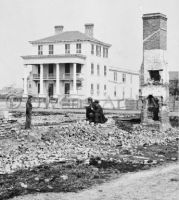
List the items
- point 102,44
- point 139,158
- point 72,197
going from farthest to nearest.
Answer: point 102,44, point 139,158, point 72,197

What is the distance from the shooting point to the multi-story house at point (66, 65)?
59.2 meters

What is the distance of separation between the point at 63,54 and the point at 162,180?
49710 mm

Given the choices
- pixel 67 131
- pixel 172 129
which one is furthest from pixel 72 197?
pixel 172 129

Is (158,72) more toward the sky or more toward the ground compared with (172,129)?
more toward the sky

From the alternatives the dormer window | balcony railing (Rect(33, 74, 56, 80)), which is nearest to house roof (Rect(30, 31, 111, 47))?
balcony railing (Rect(33, 74, 56, 80))

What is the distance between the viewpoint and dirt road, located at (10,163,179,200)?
870 centimetres

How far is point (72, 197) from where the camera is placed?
8695 millimetres

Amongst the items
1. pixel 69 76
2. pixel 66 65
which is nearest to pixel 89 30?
pixel 66 65

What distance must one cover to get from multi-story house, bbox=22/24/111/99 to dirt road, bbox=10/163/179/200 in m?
46.7

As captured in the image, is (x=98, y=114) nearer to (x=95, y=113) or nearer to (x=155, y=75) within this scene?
(x=95, y=113)

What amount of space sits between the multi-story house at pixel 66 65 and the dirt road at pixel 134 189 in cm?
4674

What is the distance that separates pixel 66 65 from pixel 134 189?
2031 inches

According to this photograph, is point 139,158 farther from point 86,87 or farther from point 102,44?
point 102,44

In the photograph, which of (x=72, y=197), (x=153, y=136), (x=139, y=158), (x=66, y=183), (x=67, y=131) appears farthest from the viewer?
(x=153, y=136)
